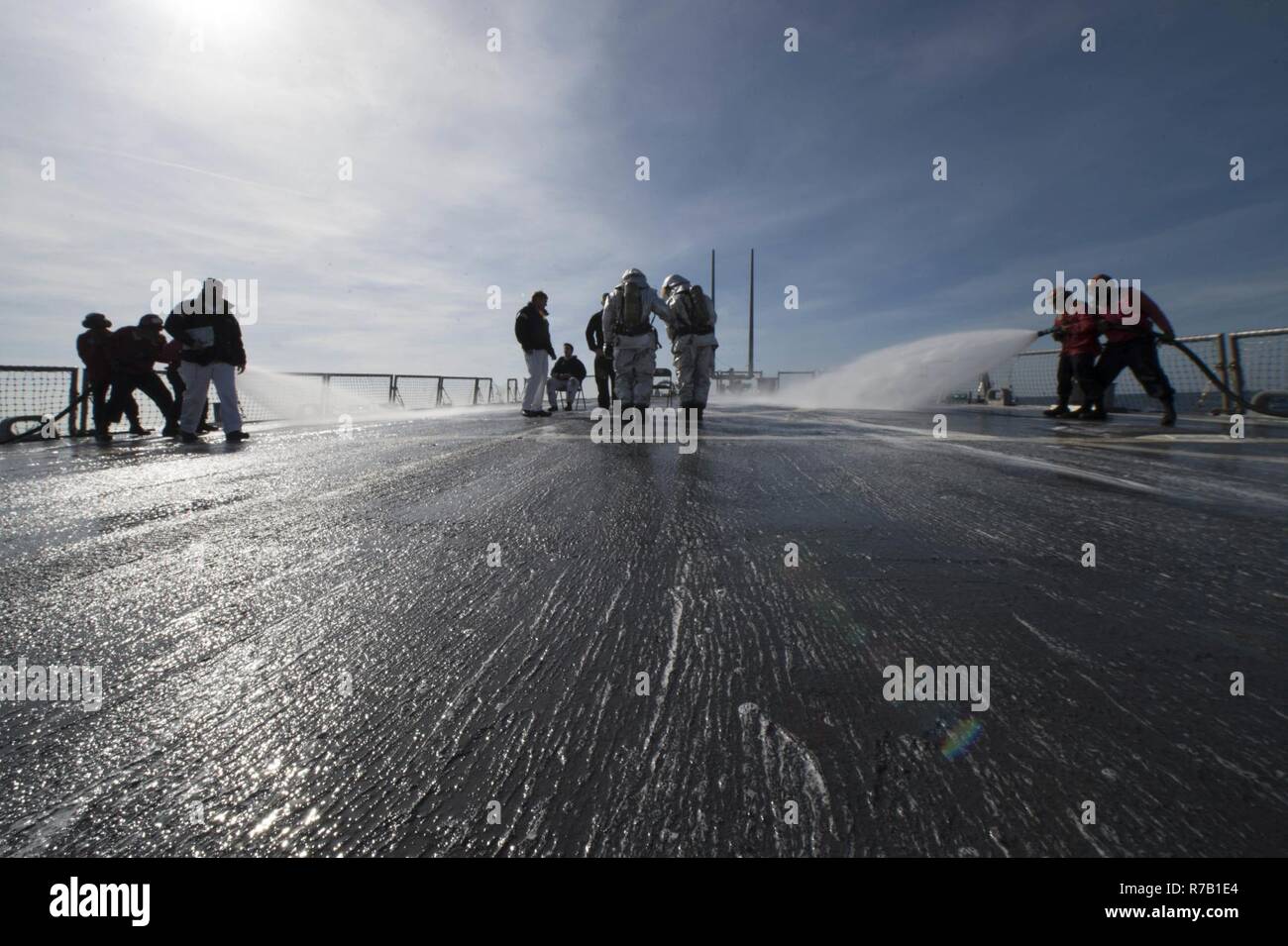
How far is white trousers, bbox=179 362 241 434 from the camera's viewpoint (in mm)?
7484

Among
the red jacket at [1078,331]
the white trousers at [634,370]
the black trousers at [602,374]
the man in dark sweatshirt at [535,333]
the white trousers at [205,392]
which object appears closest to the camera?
the white trousers at [205,392]

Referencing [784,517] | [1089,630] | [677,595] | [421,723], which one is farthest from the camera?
[784,517]

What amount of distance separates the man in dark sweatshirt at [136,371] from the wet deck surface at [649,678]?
7389mm

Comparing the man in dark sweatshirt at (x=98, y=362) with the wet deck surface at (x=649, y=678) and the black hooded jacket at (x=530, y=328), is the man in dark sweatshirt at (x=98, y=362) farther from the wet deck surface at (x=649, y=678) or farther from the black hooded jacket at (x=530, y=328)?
the wet deck surface at (x=649, y=678)

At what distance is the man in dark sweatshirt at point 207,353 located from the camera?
7.34 meters

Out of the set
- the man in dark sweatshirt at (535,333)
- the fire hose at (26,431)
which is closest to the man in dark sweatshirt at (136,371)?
the fire hose at (26,431)

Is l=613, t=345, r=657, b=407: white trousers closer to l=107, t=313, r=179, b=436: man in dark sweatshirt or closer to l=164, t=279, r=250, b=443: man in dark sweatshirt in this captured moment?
l=164, t=279, r=250, b=443: man in dark sweatshirt

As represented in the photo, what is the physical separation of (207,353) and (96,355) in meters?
2.50
